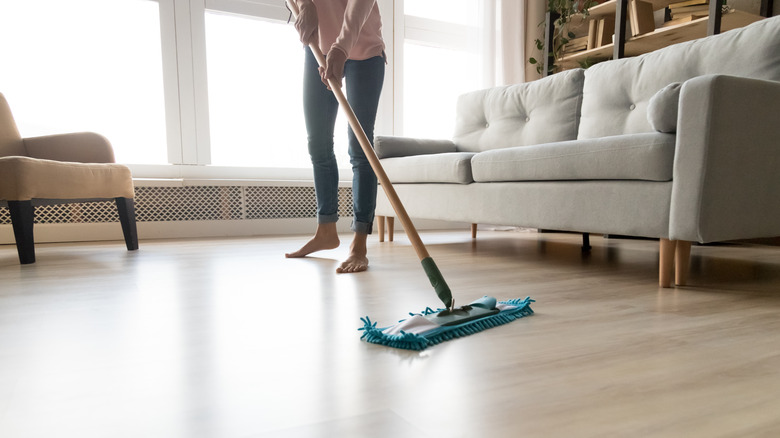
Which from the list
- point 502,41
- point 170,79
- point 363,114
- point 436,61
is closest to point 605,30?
point 502,41

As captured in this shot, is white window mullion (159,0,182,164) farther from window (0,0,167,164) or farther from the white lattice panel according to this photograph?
the white lattice panel

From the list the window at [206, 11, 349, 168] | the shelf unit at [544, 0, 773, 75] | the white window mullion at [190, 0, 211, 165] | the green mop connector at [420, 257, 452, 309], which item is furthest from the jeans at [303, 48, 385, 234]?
the shelf unit at [544, 0, 773, 75]

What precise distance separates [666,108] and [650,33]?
2.07m

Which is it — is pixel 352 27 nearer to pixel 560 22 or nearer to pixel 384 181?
pixel 384 181

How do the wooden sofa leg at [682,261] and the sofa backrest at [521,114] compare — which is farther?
the sofa backrest at [521,114]

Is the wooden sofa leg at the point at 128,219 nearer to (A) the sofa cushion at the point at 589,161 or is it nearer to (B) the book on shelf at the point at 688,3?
(A) the sofa cushion at the point at 589,161

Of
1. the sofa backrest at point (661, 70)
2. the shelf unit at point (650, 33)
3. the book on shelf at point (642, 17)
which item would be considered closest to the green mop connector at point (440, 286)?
the sofa backrest at point (661, 70)

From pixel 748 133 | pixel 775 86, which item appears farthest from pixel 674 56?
pixel 748 133

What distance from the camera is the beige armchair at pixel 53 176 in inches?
70.7

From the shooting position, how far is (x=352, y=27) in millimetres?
1446

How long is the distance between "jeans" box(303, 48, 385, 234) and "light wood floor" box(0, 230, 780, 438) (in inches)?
12.1

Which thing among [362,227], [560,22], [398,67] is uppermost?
[560,22]

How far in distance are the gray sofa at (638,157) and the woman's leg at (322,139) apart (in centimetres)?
57

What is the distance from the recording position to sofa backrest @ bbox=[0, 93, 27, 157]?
2258 millimetres
